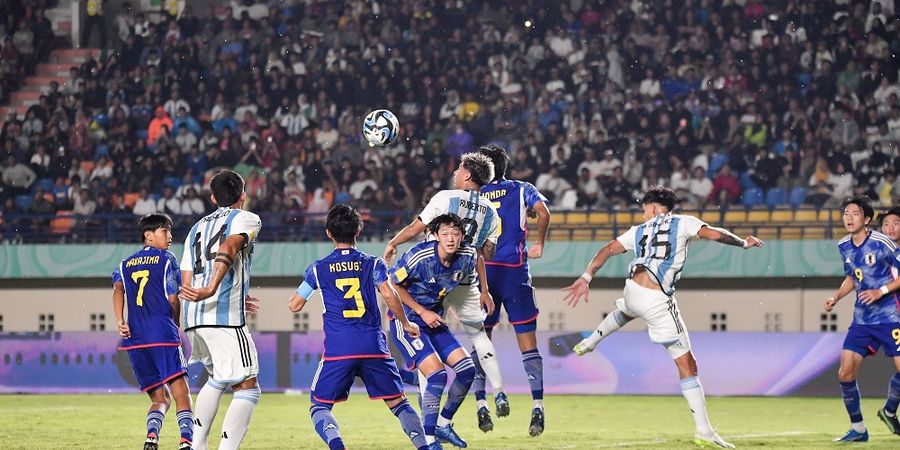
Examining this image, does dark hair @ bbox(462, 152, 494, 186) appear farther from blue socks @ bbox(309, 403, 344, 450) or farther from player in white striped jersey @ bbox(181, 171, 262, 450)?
blue socks @ bbox(309, 403, 344, 450)

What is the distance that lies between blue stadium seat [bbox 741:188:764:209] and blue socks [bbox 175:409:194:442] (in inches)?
529

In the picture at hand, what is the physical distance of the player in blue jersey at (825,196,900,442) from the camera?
36.4 feet

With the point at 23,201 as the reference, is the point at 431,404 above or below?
below

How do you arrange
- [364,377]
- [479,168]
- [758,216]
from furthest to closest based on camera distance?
[758,216] < [479,168] < [364,377]

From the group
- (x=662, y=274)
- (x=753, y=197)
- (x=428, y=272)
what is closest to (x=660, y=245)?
(x=662, y=274)

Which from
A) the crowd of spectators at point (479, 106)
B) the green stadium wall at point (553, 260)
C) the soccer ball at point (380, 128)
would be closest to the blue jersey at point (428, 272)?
the soccer ball at point (380, 128)

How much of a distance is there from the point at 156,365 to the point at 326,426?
94.4 inches

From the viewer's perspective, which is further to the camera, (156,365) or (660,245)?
(660,245)

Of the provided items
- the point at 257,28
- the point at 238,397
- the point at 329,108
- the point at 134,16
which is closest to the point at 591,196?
the point at 329,108

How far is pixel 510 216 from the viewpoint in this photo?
1128 centimetres

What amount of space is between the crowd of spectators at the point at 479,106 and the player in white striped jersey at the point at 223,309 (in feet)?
40.5

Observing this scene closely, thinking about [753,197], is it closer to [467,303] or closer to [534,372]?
[534,372]

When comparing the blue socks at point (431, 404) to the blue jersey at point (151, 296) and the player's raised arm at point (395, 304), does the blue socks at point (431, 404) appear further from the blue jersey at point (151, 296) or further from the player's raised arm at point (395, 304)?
the blue jersey at point (151, 296)

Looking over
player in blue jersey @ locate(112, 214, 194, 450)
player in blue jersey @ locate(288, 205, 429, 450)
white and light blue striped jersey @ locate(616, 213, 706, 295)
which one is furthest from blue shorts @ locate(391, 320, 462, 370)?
white and light blue striped jersey @ locate(616, 213, 706, 295)
